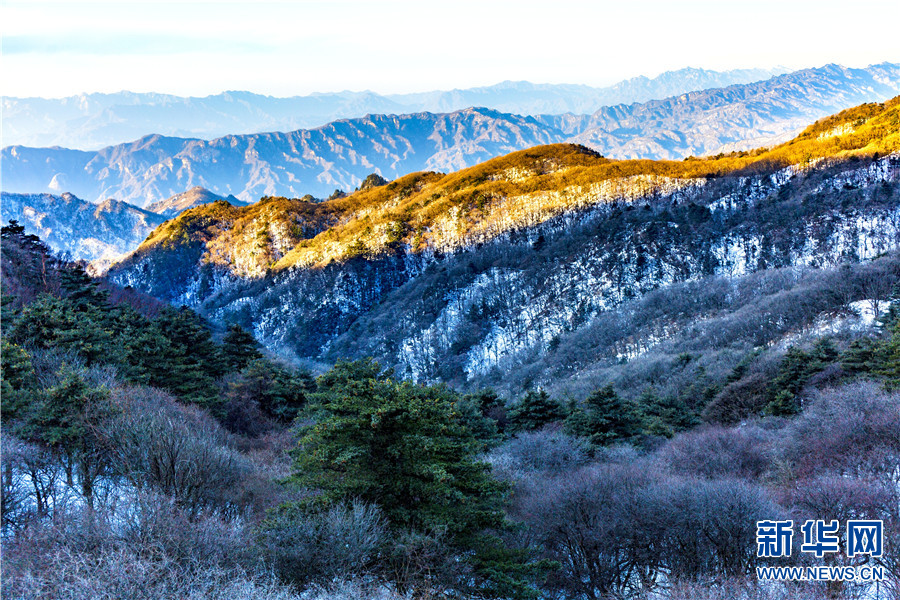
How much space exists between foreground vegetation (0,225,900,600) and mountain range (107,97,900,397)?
37.3 metres

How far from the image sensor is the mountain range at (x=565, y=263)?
8500 centimetres

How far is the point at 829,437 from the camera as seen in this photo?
25016 millimetres

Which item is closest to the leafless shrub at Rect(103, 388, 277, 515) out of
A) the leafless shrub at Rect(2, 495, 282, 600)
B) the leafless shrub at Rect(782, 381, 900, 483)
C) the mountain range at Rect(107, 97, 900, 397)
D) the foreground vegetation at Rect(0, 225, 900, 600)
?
the foreground vegetation at Rect(0, 225, 900, 600)

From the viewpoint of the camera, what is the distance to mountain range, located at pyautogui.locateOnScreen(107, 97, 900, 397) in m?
85.0

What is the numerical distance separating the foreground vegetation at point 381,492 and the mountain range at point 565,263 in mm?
37316

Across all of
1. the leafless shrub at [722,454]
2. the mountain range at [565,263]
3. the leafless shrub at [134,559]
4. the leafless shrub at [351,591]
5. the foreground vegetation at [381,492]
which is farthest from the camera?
the mountain range at [565,263]

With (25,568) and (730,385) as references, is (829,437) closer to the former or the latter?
(730,385)

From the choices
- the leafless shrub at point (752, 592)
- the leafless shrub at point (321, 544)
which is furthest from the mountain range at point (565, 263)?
the leafless shrub at point (321, 544)

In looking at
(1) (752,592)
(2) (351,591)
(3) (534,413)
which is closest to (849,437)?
(1) (752,592)

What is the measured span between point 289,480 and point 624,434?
1034 inches

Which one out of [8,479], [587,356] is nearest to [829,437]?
[8,479]

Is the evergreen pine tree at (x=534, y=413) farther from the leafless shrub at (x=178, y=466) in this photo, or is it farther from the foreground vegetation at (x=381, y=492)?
the leafless shrub at (x=178, y=466)

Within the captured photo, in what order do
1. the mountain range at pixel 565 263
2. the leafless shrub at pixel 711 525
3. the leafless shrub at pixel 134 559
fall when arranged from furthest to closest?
the mountain range at pixel 565 263 → the leafless shrub at pixel 711 525 → the leafless shrub at pixel 134 559

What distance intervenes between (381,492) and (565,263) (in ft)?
328
